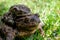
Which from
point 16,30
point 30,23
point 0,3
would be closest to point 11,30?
point 16,30

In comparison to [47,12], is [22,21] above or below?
above

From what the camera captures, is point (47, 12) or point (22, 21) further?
point (47, 12)

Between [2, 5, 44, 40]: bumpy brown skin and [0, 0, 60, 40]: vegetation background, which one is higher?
[2, 5, 44, 40]: bumpy brown skin

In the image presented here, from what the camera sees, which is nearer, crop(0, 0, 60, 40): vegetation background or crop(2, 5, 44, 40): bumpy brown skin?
crop(2, 5, 44, 40): bumpy brown skin

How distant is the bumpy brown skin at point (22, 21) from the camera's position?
12.7ft

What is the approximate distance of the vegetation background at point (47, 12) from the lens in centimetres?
481

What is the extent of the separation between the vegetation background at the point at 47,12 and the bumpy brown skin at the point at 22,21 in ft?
1.01

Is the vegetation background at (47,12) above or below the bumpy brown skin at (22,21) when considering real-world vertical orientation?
below

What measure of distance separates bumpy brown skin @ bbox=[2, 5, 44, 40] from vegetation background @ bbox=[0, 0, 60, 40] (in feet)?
1.01

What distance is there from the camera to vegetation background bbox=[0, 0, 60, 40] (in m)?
4.81

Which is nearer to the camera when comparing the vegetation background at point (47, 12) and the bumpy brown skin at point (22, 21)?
the bumpy brown skin at point (22, 21)

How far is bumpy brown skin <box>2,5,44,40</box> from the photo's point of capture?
3.87m

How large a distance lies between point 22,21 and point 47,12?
5.78 ft

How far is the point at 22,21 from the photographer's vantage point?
3.90 meters
